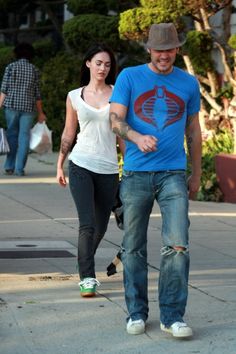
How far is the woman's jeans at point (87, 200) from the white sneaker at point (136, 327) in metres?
1.12

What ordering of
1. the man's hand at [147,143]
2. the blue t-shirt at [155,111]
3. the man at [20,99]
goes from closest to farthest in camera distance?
the man's hand at [147,143] < the blue t-shirt at [155,111] < the man at [20,99]

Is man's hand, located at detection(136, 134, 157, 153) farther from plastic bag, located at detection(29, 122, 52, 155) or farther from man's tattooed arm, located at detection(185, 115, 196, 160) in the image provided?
plastic bag, located at detection(29, 122, 52, 155)

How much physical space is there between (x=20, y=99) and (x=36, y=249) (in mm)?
6124

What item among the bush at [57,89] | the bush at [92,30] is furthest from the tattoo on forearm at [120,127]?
the bush at [57,89]

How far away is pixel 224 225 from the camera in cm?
1118

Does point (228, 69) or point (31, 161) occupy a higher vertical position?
point (228, 69)

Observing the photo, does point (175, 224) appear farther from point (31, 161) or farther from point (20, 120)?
point (31, 161)

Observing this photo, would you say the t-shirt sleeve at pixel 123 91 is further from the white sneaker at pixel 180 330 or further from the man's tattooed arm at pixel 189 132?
the white sneaker at pixel 180 330

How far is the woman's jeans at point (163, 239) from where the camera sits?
20.6 ft

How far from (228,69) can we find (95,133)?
7.77m

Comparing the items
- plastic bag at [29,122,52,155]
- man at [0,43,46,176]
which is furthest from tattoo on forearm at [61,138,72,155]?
man at [0,43,46,176]

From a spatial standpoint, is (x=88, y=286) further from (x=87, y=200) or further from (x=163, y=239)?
(x=163, y=239)

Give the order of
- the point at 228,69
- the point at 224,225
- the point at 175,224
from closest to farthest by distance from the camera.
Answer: the point at 175,224, the point at 224,225, the point at 228,69

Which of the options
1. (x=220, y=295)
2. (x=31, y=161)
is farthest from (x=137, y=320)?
(x=31, y=161)
